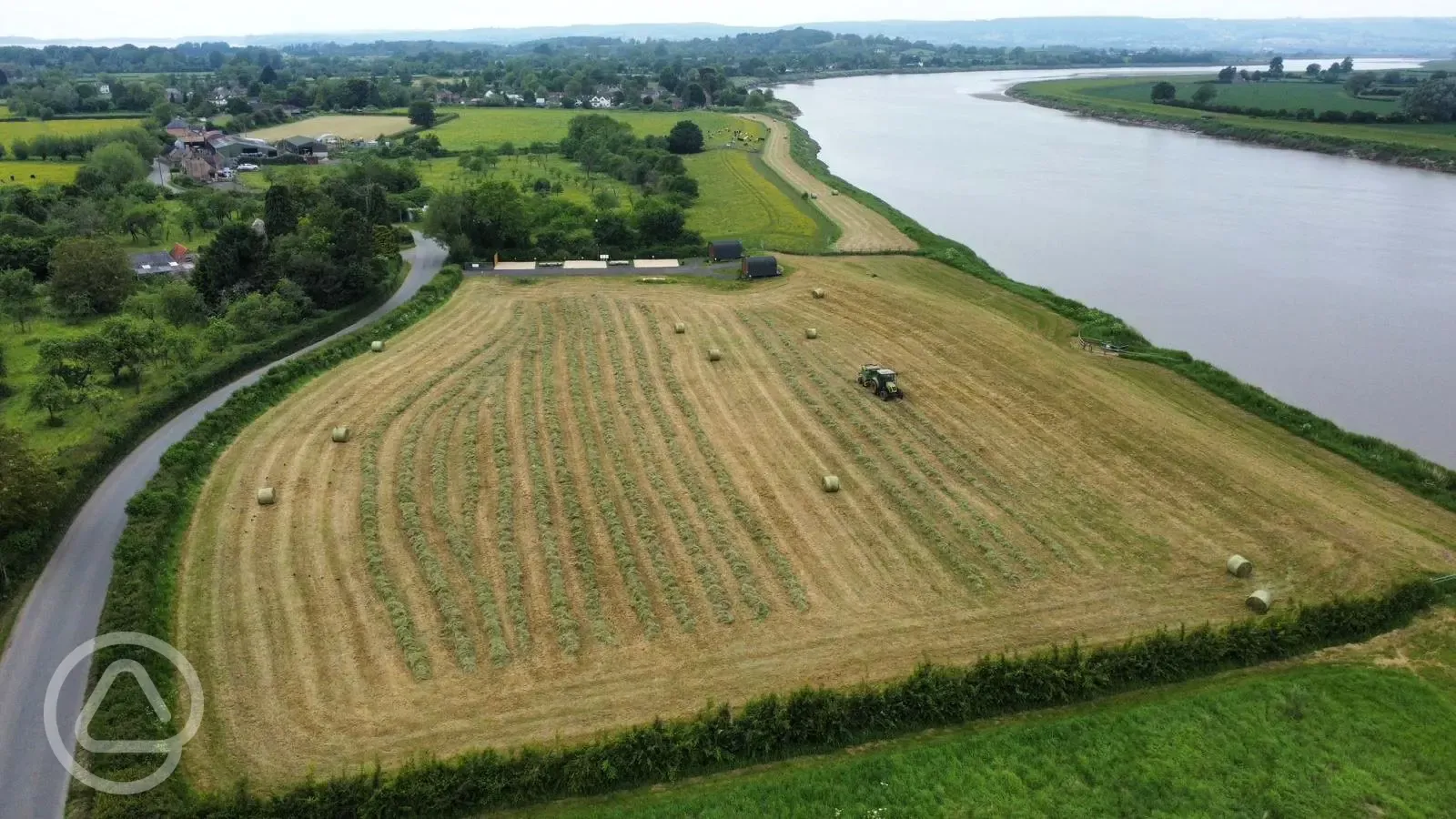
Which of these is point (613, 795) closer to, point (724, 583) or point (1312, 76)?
point (724, 583)

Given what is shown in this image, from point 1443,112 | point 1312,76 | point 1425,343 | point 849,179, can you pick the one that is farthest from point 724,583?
Result: point 1312,76

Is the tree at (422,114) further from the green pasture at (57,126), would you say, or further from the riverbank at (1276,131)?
the riverbank at (1276,131)

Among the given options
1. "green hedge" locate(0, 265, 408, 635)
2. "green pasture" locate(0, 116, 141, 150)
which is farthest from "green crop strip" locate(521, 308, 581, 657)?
"green pasture" locate(0, 116, 141, 150)

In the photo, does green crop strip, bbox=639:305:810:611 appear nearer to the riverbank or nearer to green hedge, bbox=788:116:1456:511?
green hedge, bbox=788:116:1456:511

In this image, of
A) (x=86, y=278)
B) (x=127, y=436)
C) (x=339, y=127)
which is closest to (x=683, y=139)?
(x=339, y=127)

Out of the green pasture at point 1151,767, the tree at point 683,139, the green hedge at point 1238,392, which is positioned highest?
the tree at point 683,139

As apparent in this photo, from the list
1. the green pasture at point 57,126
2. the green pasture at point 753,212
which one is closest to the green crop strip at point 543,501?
the green pasture at point 753,212

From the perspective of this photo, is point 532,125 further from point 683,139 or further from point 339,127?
point 683,139
